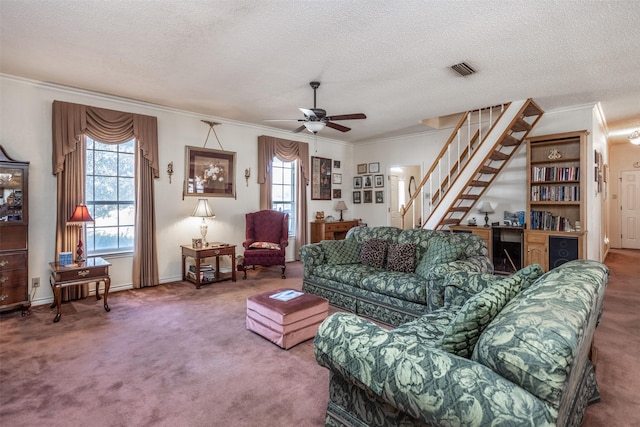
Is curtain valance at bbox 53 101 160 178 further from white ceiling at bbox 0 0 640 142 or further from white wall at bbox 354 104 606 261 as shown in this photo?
white wall at bbox 354 104 606 261

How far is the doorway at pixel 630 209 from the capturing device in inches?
324

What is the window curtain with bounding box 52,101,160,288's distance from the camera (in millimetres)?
4105

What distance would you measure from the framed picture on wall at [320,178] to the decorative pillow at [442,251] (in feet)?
13.1

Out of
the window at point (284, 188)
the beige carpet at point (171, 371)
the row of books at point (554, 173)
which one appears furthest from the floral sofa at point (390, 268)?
the window at point (284, 188)

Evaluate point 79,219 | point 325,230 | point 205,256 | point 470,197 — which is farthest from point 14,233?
point 470,197

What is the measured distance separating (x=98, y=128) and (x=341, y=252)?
3550mm

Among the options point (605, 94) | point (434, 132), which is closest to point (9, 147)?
point (434, 132)

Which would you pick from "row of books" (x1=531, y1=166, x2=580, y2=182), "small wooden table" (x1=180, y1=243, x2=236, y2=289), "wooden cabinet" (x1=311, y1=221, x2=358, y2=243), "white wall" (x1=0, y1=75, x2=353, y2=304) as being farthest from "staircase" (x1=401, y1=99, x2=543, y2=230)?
"small wooden table" (x1=180, y1=243, x2=236, y2=289)

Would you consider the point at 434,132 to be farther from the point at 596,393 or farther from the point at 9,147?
the point at 9,147

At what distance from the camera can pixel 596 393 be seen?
2053 mm

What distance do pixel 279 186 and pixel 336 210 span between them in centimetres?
159

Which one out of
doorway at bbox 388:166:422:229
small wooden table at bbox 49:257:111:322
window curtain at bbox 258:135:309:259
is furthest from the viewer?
doorway at bbox 388:166:422:229

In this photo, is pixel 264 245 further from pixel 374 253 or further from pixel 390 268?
pixel 390 268

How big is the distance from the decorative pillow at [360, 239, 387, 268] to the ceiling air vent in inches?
81.1
